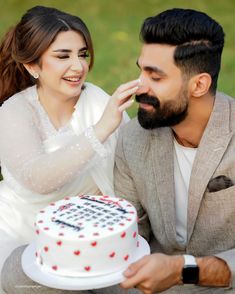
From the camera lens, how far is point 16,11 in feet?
40.4

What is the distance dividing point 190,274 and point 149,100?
90cm

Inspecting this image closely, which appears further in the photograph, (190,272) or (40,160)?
(40,160)

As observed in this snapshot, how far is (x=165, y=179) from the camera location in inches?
154

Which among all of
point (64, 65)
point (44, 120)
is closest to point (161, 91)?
point (64, 65)

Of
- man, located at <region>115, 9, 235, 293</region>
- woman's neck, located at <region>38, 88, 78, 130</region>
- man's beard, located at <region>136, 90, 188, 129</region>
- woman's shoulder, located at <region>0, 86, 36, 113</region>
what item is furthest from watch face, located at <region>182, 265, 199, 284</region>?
woman's shoulder, located at <region>0, 86, 36, 113</region>

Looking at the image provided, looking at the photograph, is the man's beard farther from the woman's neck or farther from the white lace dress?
the woman's neck

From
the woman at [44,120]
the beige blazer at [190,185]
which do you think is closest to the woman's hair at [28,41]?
the woman at [44,120]

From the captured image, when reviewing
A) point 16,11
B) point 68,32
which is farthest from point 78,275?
point 16,11

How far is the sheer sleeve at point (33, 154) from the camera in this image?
3965mm

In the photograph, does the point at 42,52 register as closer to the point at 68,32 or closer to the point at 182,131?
the point at 68,32

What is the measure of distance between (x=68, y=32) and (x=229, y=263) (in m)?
1.62

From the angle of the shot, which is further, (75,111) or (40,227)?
(75,111)

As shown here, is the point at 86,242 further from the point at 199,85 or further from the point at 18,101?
the point at 18,101

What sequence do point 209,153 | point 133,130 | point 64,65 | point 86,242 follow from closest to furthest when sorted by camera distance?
point 86,242, point 209,153, point 133,130, point 64,65
